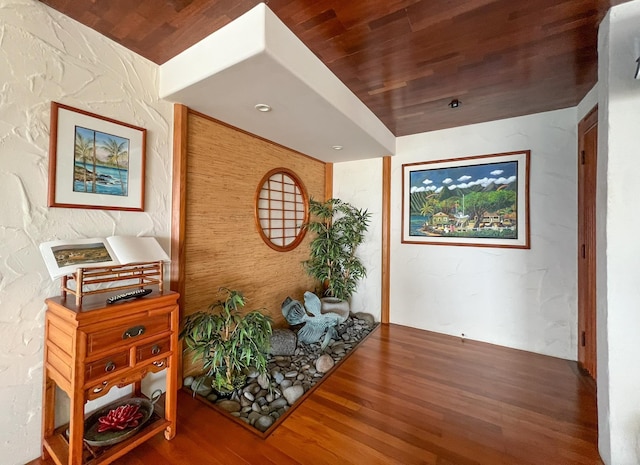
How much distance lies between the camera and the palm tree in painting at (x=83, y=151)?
139 centimetres

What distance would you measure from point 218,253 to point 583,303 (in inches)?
122

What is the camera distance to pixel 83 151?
4.64 ft

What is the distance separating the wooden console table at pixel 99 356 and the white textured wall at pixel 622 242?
2237 mm

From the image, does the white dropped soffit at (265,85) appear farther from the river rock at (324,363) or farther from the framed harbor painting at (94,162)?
the river rock at (324,363)

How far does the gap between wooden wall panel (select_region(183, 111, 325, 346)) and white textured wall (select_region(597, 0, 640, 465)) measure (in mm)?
2363

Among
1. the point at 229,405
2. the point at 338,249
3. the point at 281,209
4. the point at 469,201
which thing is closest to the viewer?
the point at 229,405

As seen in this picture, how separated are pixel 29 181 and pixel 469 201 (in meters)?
3.28

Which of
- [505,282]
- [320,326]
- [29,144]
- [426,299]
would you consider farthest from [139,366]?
[505,282]

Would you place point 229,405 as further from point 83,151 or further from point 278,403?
point 83,151

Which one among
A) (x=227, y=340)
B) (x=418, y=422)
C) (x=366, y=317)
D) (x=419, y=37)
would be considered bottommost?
(x=418, y=422)

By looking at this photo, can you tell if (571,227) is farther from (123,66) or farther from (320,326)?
(123,66)

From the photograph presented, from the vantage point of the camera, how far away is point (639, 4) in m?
1.23

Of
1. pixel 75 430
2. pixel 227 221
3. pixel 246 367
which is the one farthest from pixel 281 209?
pixel 75 430

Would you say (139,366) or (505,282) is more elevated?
(505,282)
